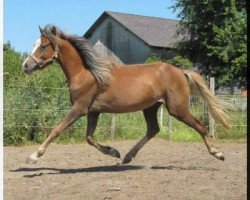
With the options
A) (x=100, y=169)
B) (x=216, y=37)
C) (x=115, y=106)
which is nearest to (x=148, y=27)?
(x=216, y=37)

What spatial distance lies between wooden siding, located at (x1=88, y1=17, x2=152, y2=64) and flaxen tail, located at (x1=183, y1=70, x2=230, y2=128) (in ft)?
88.8

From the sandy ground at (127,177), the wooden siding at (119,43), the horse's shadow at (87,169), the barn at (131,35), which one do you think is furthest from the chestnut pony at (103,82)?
the wooden siding at (119,43)

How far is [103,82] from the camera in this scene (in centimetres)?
667

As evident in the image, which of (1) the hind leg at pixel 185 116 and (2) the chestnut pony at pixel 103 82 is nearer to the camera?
(2) the chestnut pony at pixel 103 82

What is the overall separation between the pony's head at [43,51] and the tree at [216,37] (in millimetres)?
17372

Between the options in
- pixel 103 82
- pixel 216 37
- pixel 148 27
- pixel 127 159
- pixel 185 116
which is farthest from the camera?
pixel 148 27

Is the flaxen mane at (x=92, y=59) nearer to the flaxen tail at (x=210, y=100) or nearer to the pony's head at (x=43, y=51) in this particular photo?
the pony's head at (x=43, y=51)

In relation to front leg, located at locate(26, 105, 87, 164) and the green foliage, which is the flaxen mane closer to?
front leg, located at locate(26, 105, 87, 164)

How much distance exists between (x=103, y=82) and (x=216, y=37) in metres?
20.9

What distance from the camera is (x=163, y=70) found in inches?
279

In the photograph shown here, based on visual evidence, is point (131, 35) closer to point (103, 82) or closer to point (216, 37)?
point (216, 37)

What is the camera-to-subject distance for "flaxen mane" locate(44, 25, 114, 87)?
6684mm

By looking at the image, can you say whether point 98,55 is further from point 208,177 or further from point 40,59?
point 208,177

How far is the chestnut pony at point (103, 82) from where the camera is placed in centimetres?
668
